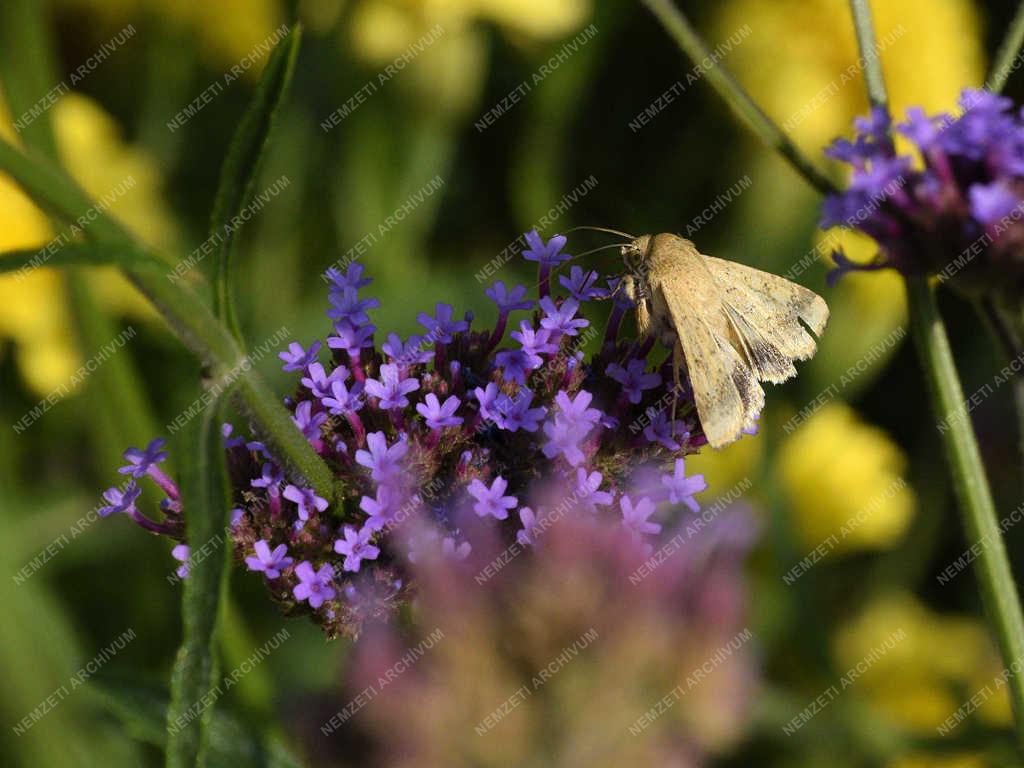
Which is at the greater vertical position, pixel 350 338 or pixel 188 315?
pixel 188 315

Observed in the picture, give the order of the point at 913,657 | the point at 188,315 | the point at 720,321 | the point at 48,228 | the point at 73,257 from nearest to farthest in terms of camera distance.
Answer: the point at 73,257, the point at 188,315, the point at 720,321, the point at 48,228, the point at 913,657

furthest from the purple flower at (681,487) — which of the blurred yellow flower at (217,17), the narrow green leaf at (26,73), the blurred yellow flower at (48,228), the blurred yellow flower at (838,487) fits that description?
the blurred yellow flower at (217,17)

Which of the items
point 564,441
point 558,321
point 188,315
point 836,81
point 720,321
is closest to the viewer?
point 188,315

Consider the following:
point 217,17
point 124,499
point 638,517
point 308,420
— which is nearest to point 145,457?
point 124,499

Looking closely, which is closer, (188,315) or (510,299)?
(188,315)

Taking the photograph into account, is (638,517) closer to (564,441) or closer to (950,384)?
(564,441)

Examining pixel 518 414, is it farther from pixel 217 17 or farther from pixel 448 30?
pixel 217 17

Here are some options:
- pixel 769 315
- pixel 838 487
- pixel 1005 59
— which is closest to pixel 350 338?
pixel 769 315

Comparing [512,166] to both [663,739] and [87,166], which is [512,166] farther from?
[663,739]

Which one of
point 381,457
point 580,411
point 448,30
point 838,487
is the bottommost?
point 838,487
